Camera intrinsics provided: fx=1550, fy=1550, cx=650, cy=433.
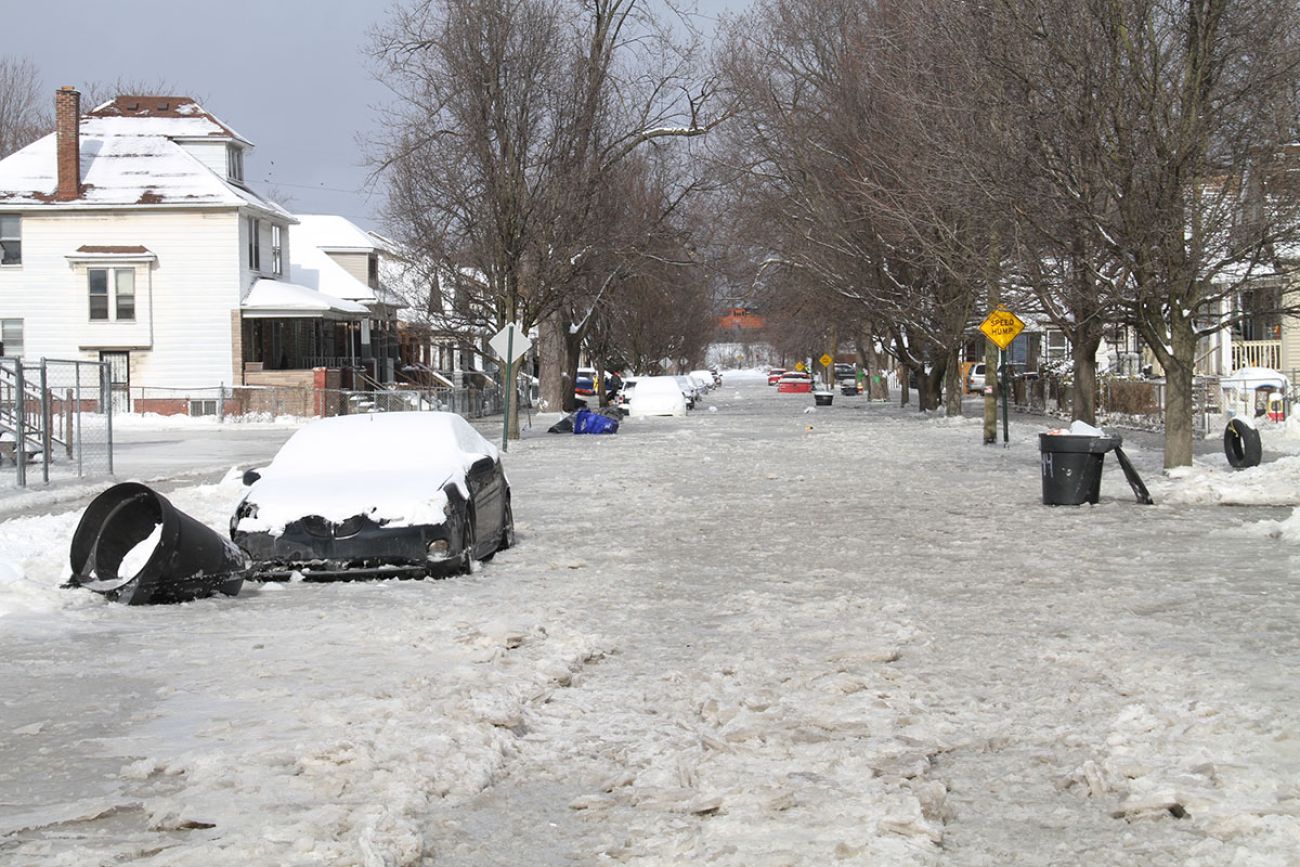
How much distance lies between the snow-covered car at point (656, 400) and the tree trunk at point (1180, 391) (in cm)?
3200

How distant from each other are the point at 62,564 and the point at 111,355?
41107 millimetres

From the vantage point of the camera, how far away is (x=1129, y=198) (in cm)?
2142

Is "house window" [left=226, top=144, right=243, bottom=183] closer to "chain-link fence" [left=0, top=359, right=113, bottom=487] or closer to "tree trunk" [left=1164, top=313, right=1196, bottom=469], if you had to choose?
"chain-link fence" [left=0, top=359, right=113, bottom=487]

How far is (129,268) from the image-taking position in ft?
169

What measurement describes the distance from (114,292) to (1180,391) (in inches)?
1517

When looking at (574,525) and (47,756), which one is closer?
(47,756)

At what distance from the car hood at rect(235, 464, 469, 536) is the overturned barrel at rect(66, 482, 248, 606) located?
542mm

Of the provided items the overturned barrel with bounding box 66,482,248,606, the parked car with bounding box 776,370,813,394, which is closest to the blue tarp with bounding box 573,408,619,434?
the overturned barrel with bounding box 66,482,248,606

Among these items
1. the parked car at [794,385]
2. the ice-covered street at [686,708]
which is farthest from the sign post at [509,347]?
the parked car at [794,385]

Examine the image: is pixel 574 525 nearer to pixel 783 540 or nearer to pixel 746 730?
pixel 783 540

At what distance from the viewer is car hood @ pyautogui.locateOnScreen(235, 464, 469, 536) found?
512 inches

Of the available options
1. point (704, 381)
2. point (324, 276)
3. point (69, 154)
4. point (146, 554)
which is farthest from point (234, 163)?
point (704, 381)

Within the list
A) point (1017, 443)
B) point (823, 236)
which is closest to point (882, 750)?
point (1017, 443)

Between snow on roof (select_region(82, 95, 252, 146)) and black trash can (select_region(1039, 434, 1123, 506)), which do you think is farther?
snow on roof (select_region(82, 95, 252, 146))
